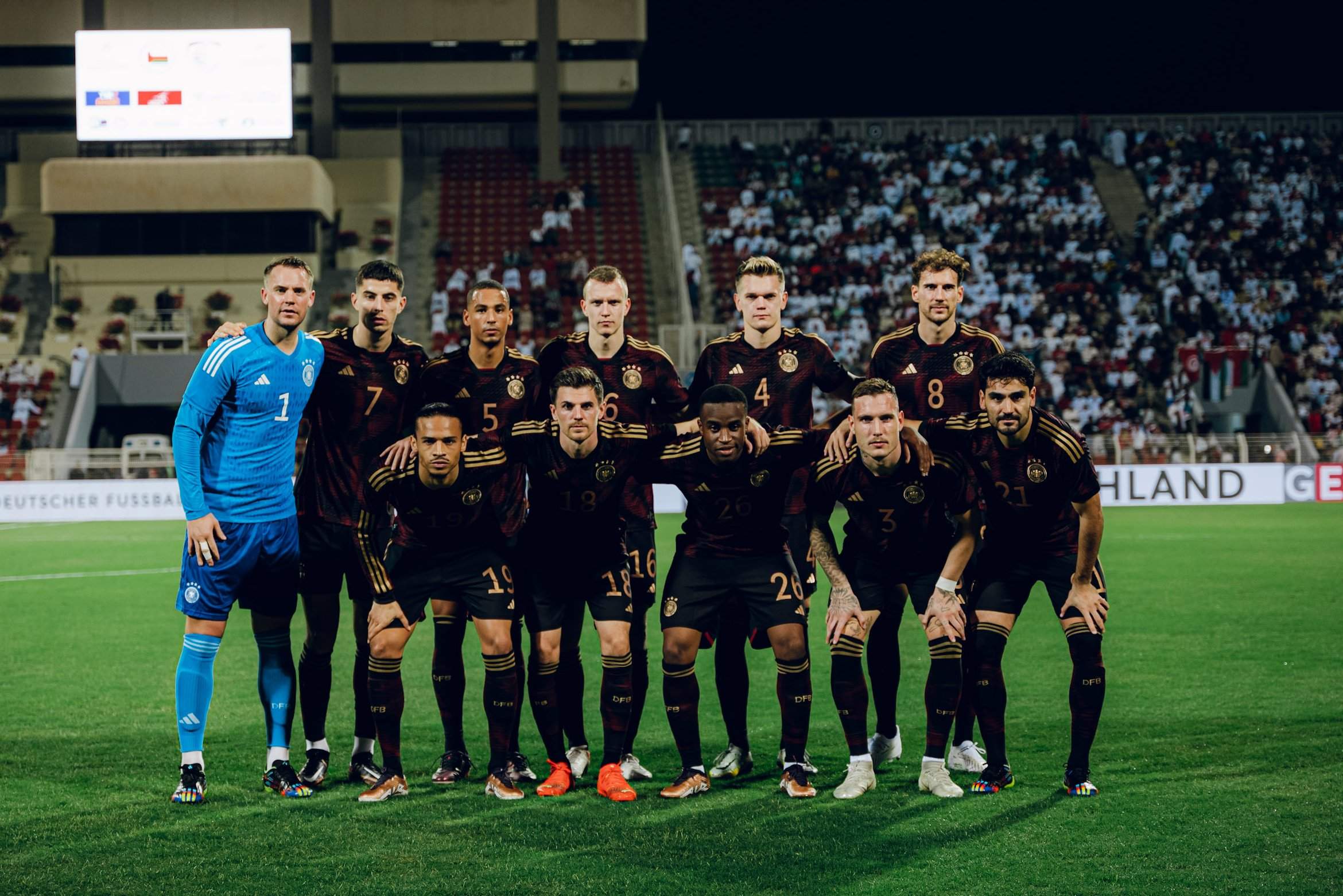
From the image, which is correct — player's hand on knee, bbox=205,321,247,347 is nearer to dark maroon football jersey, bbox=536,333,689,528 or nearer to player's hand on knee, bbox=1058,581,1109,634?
dark maroon football jersey, bbox=536,333,689,528

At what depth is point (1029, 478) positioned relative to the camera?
6289 mm

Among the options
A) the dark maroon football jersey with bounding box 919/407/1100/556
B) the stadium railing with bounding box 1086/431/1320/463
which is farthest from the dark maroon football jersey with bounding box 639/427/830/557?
the stadium railing with bounding box 1086/431/1320/463

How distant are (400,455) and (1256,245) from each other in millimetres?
31951

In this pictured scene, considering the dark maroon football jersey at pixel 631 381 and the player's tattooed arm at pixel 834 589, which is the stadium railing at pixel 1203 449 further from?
the player's tattooed arm at pixel 834 589

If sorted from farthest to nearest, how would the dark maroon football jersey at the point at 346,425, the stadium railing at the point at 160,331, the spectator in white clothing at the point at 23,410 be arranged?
the stadium railing at the point at 160,331, the spectator in white clothing at the point at 23,410, the dark maroon football jersey at the point at 346,425

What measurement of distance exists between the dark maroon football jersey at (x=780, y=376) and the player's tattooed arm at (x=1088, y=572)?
1.43 metres

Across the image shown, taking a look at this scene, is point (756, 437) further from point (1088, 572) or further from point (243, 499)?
point (243, 499)

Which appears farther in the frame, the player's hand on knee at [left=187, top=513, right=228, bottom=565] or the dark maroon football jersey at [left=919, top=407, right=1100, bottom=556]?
the dark maroon football jersey at [left=919, top=407, right=1100, bottom=556]

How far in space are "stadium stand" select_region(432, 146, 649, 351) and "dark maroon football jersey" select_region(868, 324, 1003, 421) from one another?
79.8 ft

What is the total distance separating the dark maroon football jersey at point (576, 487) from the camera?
645 cm

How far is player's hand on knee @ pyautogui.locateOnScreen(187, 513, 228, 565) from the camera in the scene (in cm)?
608

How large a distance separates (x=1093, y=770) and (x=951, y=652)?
38.7 inches

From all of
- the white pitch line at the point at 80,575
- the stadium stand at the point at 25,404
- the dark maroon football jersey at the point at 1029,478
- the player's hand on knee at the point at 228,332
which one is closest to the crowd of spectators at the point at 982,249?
the stadium stand at the point at 25,404

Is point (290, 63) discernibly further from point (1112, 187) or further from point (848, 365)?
point (1112, 187)
